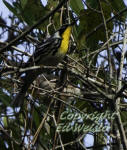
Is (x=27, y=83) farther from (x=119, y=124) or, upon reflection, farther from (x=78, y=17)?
(x=119, y=124)

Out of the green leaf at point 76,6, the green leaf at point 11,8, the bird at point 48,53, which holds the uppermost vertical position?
the green leaf at point 11,8

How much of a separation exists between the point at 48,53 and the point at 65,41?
0.78 ft

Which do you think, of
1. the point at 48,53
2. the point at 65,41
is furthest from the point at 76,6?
the point at 48,53

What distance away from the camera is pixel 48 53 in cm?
489

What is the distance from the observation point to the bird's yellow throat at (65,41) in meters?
4.71

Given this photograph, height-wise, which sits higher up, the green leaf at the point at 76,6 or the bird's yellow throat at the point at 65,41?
the green leaf at the point at 76,6

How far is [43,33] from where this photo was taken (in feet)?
16.4

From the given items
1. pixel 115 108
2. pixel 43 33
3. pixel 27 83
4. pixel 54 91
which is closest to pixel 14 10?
pixel 43 33

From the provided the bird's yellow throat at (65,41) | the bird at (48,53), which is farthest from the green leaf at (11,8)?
the bird's yellow throat at (65,41)

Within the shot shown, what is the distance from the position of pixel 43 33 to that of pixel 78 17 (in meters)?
0.70

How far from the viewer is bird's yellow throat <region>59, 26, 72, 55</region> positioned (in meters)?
4.71

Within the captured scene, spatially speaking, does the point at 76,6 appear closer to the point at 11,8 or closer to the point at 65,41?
the point at 65,41

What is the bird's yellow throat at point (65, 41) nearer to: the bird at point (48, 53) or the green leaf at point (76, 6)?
the bird at point (48, 53)

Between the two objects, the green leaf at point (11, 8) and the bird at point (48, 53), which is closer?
the bird at point (48, 53)
